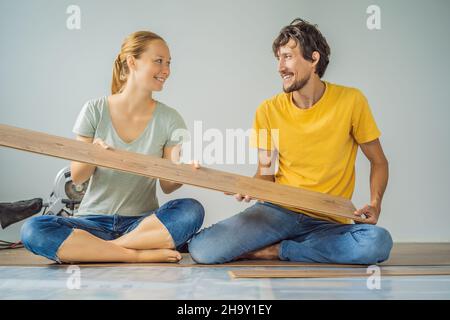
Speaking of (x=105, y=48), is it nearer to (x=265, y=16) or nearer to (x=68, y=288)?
(x=265, y=16)

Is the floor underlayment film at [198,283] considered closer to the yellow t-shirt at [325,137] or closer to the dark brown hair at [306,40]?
the yellow t-shirt at [325,137]

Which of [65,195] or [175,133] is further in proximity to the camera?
[65,195]

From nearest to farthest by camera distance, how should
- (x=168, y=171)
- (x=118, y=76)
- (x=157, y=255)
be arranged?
(x=168, y=171), (x=157, y=255), (x=118, y=76)

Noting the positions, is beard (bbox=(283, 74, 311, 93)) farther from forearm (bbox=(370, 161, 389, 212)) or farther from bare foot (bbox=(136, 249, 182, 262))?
bare foot (bbox=(136, 249, 182, 262))

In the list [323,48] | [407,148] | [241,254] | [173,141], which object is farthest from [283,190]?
[407,148]

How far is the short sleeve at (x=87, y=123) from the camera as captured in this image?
2.50m

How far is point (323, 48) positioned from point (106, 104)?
1064mm

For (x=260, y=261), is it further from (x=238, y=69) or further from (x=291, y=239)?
(x=238, y=69)

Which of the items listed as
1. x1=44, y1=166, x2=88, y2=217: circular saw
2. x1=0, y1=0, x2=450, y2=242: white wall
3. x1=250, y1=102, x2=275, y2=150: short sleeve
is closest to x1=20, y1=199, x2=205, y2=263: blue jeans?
x1=250, y1=102, x2=275, y2=150: short sleeve

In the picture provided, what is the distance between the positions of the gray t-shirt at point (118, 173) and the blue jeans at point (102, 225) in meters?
0.05

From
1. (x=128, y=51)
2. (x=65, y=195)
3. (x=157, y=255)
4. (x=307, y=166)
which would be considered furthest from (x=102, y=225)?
(x=65, y=195)

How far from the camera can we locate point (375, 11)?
4.24 m

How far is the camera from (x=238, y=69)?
4.27m

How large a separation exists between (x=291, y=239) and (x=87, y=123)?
107cm
